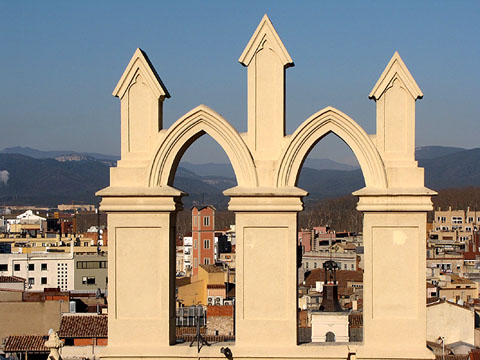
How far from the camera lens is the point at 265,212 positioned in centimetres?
900

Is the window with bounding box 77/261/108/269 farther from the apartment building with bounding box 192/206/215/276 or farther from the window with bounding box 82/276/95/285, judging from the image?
the apartment building with bounding box 192/206/215/276

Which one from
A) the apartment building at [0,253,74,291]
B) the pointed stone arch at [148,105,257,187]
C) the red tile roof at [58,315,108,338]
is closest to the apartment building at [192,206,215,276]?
the apartment building at [0,253,74,291]

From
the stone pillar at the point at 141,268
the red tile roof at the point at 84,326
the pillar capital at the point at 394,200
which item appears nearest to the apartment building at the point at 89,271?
the red tile roof at the point at 84,326

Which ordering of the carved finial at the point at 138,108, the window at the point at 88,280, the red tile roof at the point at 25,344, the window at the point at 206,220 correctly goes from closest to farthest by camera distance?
1. the carved finial at the point at 138,108
2. the red tile roof at the point at 25,344
3. the window at the point at 88,280
4. the window at the point at 206,220

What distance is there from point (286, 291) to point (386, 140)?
64.8 inches

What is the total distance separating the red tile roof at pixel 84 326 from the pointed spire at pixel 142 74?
2556cm

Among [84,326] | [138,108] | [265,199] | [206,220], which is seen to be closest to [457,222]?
[206,220]

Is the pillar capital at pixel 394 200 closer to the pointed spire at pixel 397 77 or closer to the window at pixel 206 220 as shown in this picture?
the pointed spire at pixel 397 77

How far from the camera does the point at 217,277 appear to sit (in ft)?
176

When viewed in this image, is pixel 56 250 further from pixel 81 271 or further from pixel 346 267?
pixel 346 267

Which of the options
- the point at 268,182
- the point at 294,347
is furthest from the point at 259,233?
the point at 294,347

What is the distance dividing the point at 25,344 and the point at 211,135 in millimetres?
28049

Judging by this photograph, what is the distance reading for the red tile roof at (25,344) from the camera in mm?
34591

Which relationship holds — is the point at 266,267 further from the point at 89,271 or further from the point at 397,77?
the point at 89,271
